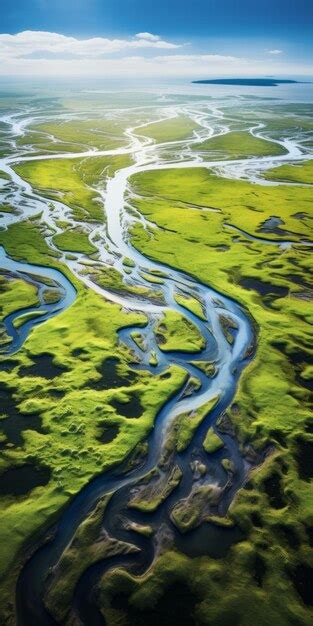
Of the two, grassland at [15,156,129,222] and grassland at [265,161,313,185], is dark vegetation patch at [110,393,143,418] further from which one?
grassland at [265,161,313,185]

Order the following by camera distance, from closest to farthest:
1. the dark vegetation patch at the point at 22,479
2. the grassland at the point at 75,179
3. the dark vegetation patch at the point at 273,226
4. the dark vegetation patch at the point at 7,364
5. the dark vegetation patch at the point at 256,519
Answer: the dark vegetation patch at the point at 256,519
the dark vegetation patch at the point at 22,479
the dark vegetation patch at the point at 7,364
the dark vegetation patch at the point at 273,226
the grassland at the point at 75,179

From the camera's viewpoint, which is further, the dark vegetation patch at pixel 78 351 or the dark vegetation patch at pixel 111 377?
the dark vegetation patch at pixel 78 351

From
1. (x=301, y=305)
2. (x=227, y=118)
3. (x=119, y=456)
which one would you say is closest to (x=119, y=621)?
(x=119, y=456)

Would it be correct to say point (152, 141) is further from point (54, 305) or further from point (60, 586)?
point (60, 586)

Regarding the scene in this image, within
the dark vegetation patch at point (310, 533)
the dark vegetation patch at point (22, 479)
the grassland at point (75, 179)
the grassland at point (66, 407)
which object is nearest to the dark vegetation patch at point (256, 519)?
the dark vegetation patch at point (310, 533)

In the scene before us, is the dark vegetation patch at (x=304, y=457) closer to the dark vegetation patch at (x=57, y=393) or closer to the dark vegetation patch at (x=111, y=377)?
the dark vegetation patch at (x=111, y=377)

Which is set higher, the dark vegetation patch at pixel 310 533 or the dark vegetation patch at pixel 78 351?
the dark vegetation patch at pixel 78 351
